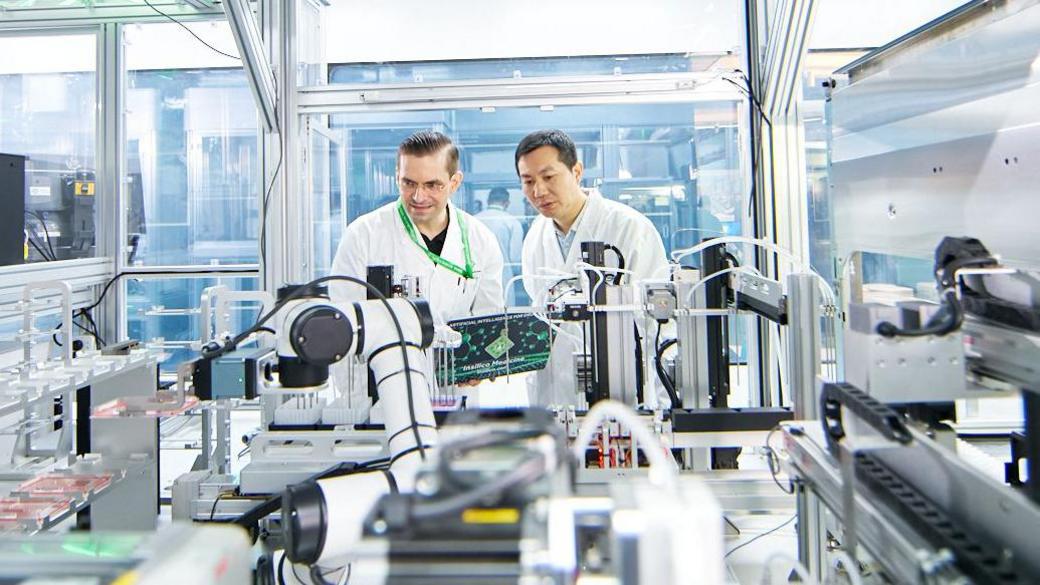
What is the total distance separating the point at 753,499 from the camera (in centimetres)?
157

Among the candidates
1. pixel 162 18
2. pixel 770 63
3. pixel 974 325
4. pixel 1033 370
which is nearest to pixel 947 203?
pixel 974 325

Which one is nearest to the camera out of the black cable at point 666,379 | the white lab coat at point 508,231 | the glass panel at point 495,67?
the black cable at point 666,379

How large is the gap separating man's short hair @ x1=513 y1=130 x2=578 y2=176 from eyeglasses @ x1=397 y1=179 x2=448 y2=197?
1.15 feet

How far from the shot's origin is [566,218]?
2730 millimetres

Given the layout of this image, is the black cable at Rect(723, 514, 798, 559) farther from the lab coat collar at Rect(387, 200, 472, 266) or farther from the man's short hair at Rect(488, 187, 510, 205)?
the man's short hair at Rect(488, 187, 510, 205)

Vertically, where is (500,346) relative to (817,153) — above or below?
below

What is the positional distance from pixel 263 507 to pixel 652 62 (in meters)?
2.65

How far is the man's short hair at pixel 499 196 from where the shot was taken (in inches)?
142

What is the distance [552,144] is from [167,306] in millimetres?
2281

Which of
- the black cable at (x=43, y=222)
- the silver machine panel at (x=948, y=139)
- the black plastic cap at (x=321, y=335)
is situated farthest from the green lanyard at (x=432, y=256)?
the black cable at (x=43, y=222)

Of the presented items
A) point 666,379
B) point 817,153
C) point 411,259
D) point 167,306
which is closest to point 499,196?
point 411,259

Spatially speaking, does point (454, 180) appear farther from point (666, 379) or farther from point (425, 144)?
point (666, 379)

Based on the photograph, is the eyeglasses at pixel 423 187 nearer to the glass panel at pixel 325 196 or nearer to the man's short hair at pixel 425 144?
the man's short hair at pixel 425 144

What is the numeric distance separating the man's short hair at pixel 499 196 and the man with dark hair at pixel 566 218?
82 cm
